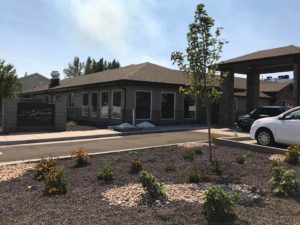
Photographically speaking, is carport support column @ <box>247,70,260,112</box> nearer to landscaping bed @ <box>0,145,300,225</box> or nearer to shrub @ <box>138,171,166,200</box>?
landscaping bed @ <box>0,145,300,225</box>

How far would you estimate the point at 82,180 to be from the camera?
7027mm

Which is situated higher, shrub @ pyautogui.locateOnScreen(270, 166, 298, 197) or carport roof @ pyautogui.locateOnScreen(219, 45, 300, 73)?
carport roof @ pyautogui.locateOnScreen(219, 45, 300, 73)

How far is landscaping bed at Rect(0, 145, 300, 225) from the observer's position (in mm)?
4887

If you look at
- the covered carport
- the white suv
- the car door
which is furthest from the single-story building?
the car door

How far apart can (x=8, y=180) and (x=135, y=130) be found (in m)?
12.3

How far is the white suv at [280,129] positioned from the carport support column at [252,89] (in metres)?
14.1

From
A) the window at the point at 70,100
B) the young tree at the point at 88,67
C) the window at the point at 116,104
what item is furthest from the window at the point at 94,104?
the young tree at the point at 88,67

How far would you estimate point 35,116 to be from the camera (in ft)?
63.0

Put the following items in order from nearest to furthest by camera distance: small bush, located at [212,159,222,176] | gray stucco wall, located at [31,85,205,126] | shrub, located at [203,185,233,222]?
shrub, located at [203,185,233,222] → small bush, located at [212,159,222,176] → gray stucco wall, located at [31,85,205,126]

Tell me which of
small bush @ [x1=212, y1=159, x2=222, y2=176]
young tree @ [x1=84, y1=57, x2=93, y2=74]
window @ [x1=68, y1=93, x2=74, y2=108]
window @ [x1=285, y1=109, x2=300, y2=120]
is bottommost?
small bush @ [x1=212, y1=159, x2=222, y2=176]

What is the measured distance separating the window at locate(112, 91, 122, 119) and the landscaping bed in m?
Result: 14.3

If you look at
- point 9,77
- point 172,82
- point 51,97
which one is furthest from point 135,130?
point 51,97

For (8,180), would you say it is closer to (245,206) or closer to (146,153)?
(146,153)

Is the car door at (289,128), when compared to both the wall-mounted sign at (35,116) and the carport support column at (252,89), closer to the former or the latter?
the wall-mounted sign at (35,116)
